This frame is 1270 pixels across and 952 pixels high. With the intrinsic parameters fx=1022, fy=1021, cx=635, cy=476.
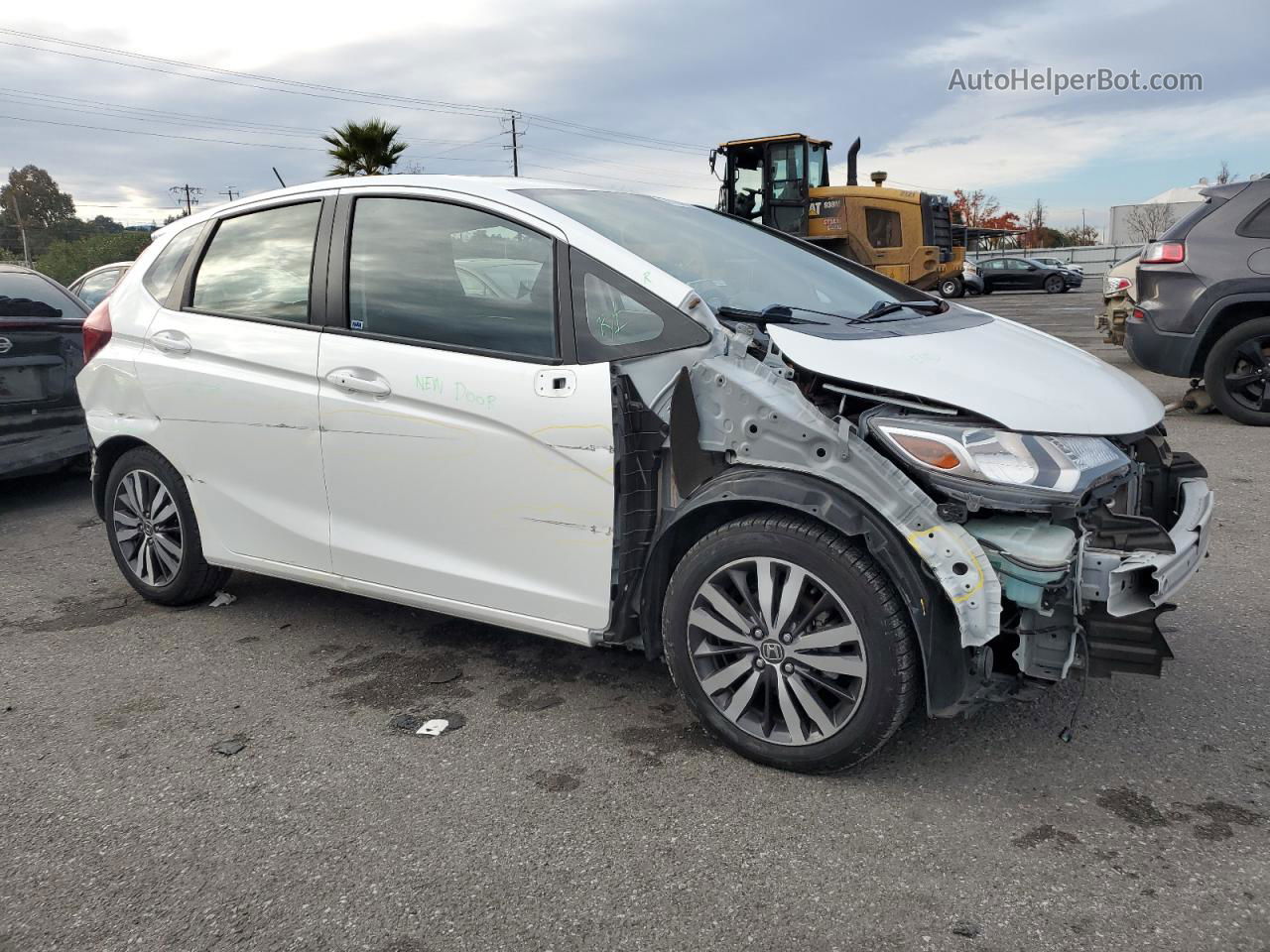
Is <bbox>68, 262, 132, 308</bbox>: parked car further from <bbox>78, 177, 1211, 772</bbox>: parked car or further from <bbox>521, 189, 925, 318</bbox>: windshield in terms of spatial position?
<bbox>521, 189, 925, 318</bbox>: windshield

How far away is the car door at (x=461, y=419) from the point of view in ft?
10.3

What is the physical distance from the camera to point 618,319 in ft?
10.3

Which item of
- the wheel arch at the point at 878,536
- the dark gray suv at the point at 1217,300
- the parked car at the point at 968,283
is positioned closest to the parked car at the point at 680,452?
the wheel arch at the point at 878,536

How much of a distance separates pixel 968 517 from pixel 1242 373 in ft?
21.2

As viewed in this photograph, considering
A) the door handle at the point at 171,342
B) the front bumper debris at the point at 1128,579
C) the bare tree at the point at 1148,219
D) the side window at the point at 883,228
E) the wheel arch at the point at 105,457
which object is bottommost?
the front bumper debris at the point at 1128,579

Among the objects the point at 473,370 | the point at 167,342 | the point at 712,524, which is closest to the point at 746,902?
the point at 712,524

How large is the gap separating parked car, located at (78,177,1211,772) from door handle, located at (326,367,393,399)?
0.01 metres

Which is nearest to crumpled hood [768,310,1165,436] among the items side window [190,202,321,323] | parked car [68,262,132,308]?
side window [190,202,321,323]

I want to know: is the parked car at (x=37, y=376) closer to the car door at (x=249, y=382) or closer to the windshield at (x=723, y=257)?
the car door at (x=249, y=382)

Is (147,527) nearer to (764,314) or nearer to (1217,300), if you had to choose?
(764,314)

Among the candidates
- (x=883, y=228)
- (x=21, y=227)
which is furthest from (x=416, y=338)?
(x=21, y=227)

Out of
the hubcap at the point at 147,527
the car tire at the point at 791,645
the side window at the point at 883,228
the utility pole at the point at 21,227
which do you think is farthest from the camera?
the utility pole at the point at 21,227

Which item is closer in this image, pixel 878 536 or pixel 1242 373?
pixel 878 536

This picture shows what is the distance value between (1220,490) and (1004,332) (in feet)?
10.9
